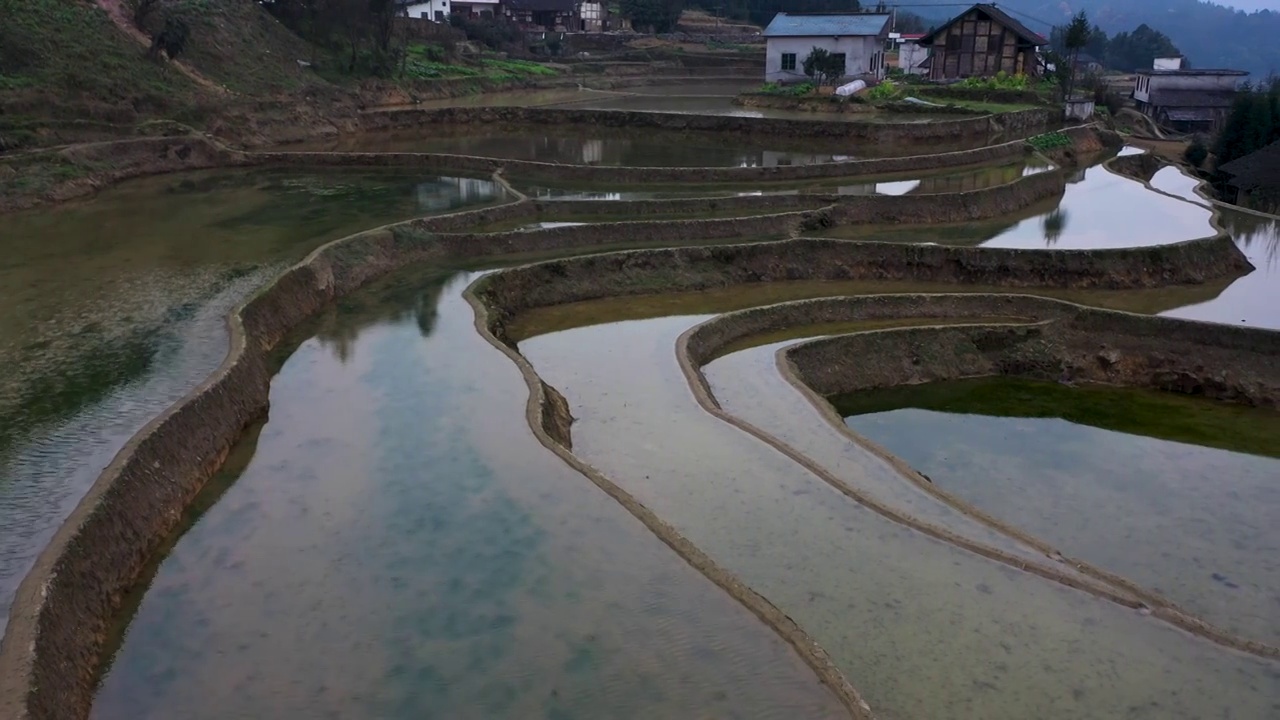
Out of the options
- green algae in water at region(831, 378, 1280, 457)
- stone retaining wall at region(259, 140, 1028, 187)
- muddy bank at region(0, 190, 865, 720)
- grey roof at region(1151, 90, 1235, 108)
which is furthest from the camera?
grey roof at region(1151, 90, 1235, 108)

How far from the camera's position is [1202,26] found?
4887 inches

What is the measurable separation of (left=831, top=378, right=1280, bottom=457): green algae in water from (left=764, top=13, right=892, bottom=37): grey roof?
2505cm

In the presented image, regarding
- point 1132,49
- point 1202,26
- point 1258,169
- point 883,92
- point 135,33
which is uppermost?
point 1202,26

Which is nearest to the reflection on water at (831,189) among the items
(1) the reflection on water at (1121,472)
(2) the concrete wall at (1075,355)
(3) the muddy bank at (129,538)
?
(2) the concrete wall at (1075,355)

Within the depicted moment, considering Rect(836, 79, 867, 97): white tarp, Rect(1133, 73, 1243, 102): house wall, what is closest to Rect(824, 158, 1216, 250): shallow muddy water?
Rect(836, 79, 867, 97): white tarp

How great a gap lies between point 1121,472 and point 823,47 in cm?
2788

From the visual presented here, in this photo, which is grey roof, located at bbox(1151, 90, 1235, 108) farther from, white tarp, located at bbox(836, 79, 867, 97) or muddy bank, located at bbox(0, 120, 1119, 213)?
muddy bank, located at bbox(0, 120, 1119, 213)

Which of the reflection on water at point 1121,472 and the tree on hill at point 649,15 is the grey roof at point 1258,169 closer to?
the reflection on water at point 1121,472

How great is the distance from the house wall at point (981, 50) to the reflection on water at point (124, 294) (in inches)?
871

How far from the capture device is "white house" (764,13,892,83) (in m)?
34.8

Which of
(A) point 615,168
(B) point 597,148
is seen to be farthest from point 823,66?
(A) point 615,168

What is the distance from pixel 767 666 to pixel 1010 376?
8.94 meters

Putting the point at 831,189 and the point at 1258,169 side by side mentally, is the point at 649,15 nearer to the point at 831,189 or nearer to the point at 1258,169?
the point at 831,189

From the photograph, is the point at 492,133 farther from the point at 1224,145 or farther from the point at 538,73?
the point at 1224,145
